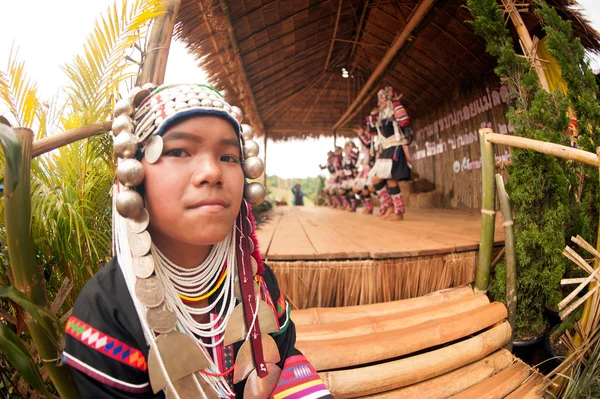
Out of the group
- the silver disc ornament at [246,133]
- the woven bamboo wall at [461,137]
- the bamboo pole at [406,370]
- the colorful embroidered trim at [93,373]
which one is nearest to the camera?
the colorful embroidered trim at [93,373]

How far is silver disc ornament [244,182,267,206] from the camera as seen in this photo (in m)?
0.99

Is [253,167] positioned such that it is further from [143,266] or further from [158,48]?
[158,48]

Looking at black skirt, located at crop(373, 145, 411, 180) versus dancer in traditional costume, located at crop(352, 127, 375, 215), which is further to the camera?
dancer in traditional costume, located at crop(352, 127, 375, 215)

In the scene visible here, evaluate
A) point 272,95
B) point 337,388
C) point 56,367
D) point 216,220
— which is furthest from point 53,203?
point 272,95

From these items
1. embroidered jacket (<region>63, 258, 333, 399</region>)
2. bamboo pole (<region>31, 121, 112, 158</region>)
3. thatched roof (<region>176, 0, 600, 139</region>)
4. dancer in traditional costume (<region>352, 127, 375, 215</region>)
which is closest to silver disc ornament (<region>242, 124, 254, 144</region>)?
bamboo pole (<region>31, 121, 112, 158</region>)

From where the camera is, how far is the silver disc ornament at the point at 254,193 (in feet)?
3.24

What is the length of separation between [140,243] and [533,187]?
219 centimetres

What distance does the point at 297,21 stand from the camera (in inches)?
167

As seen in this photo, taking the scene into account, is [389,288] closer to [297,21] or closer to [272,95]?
[297,21]

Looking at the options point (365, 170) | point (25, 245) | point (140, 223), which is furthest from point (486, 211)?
point (365, 170)

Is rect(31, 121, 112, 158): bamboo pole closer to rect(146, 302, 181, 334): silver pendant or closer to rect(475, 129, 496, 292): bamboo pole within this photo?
rect(146, 302, 181, 334): silver pendant

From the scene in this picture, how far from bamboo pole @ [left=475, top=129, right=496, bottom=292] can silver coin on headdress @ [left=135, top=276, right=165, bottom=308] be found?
209 cm

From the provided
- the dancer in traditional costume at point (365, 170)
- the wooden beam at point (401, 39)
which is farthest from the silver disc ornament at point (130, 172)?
the dancer in traditional costume at point (365, 170)

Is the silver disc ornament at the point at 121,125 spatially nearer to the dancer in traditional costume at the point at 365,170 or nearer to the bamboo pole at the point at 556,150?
→ the bamboo pole at the point at 556,150
